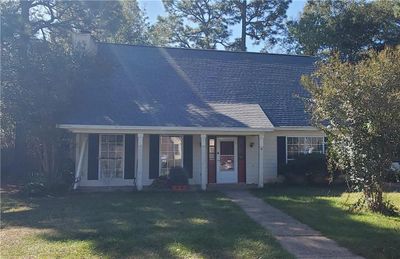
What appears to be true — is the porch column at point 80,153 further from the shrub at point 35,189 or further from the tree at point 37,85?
the shrub at point 35,189

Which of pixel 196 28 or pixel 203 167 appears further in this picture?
pixel 196 28

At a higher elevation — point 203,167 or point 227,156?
point 227,156

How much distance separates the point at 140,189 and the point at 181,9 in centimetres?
2662

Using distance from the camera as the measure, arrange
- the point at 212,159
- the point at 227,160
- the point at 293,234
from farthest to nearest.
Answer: the point at 227,160 < the point at 212,159 < the point at 293,234

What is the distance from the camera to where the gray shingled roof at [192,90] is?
1608 cm

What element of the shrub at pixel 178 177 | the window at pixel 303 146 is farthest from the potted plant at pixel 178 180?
the window at pixel 303 146

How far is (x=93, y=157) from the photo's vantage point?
1605 cm

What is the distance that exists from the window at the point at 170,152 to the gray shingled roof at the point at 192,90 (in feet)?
3.45

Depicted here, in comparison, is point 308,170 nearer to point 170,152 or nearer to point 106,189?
point 170,152

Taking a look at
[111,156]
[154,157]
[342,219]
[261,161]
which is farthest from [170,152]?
[342,219]

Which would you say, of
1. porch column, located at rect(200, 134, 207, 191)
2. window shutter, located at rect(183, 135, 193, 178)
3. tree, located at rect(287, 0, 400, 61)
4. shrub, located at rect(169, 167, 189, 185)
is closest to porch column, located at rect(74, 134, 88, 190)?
shrub, located at rect(169, 167, 189, 185)

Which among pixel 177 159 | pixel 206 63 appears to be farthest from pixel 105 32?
pixel 177 159

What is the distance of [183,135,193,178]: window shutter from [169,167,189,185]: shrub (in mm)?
1065

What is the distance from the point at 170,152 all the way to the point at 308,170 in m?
5.40
